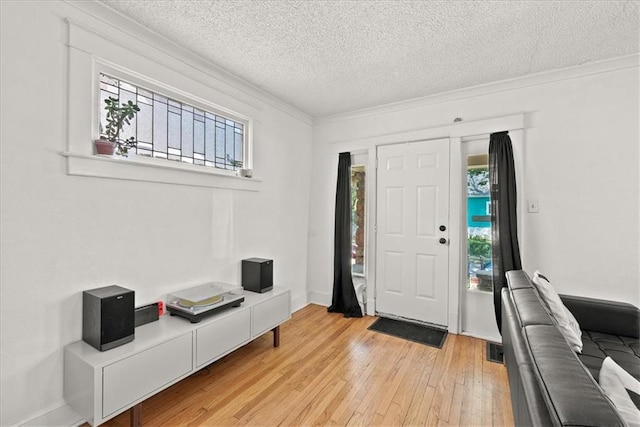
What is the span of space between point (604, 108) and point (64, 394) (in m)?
4.51

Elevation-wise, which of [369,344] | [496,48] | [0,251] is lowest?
[369,344]

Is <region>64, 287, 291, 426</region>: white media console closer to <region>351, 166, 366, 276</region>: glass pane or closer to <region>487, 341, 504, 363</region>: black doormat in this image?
<region>351, 166, 366, 276</region>: glass pane

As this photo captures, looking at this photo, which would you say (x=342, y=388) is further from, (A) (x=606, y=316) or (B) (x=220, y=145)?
(B) (x=220, y=145)

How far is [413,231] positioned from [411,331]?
1.09 metres

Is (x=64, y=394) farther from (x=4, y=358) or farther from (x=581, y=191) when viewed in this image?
(x=581, y=191)

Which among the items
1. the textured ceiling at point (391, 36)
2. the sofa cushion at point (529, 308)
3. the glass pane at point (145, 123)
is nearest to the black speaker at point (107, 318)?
the glass pane at point (145, 123)

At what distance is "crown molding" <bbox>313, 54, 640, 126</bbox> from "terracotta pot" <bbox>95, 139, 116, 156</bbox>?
107 inches

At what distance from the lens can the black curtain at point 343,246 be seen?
3.69m

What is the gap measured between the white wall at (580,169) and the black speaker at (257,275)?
249cm

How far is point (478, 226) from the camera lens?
3.10 m

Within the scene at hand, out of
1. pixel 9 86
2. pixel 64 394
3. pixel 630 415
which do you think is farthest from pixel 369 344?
pixel 9 86

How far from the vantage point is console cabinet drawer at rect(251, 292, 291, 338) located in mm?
2543

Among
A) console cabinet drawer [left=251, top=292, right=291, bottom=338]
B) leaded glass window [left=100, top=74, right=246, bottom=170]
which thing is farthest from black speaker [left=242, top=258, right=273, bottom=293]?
leaded glass window [left=100, top=74, right=246, bottom=170]

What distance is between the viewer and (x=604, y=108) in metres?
2.54
